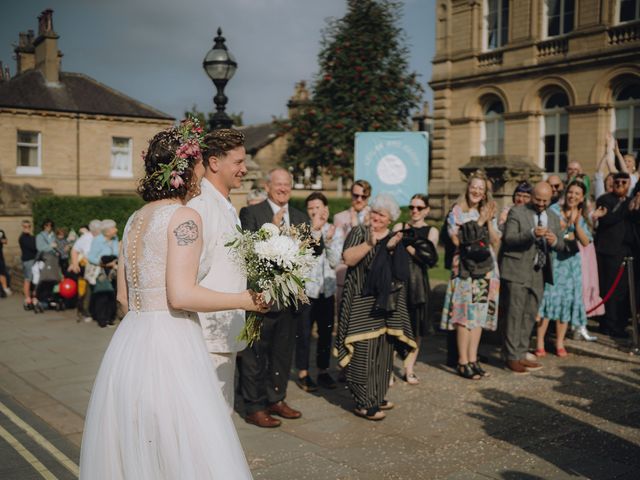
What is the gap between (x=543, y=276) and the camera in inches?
338

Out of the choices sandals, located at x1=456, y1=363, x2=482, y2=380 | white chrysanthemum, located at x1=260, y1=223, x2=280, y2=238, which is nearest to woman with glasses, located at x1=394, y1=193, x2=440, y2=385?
sandals, located at x1=456, y1=363, x2=482, y2=380

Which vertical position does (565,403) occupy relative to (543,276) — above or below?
below

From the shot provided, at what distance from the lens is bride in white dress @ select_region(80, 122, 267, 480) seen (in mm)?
3262

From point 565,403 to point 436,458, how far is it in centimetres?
210

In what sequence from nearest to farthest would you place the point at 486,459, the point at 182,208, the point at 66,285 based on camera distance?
the point at 182,208, the point at 486,459, the point at 66,285

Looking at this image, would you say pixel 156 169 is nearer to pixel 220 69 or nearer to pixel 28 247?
pixel 220 69

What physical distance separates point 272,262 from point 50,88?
3720 cm

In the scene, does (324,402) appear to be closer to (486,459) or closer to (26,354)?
(486,459)

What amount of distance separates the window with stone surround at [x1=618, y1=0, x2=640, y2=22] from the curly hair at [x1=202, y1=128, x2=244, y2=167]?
23377 mm

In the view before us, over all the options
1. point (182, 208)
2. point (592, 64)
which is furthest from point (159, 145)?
point (592, 64)

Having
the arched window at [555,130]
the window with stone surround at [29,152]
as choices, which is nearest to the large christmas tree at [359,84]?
the arched window at [555,130]

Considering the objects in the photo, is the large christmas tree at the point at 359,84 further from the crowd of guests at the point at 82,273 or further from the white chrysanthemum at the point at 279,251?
the white chrysanthemum at the point at 279,251

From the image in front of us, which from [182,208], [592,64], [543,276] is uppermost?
[592,64]

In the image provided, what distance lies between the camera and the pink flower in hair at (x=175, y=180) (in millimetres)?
3441
